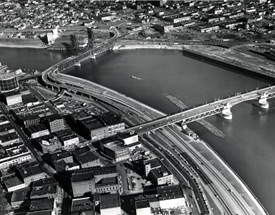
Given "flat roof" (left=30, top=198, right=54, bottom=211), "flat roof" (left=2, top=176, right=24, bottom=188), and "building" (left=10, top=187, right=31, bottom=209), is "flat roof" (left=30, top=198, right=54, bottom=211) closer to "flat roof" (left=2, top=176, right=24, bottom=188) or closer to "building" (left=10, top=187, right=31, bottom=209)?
"building" (left=10, top=187, right=31, bottom=209)

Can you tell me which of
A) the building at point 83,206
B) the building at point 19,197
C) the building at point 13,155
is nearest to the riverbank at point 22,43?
the building at point 13,155

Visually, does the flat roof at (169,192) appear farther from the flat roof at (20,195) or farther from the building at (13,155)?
the building at (13,155)

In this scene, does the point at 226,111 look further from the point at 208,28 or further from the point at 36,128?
the point at 208,28

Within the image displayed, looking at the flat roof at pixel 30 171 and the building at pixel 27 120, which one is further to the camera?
the building at pixel 27 120

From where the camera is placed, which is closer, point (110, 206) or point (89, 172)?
point (110, 206)

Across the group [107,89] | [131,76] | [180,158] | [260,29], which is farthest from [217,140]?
[260,29]

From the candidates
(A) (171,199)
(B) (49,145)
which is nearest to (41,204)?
(A) (171,199)

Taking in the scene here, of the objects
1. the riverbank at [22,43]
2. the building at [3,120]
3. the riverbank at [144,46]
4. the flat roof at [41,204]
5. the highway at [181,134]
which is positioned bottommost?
the riverbank at [22,43]
